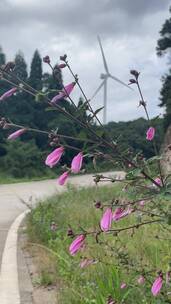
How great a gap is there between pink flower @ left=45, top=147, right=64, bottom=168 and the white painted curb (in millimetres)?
2847

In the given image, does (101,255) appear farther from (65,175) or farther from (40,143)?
(40,143)

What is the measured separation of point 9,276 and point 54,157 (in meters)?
3.87

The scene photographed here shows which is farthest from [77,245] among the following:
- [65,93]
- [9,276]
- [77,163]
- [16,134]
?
[9,276]

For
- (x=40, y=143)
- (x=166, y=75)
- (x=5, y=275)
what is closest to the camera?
(x=5, y=275)

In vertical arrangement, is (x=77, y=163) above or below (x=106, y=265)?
above

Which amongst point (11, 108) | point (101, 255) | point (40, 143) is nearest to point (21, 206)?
point (101, 255)

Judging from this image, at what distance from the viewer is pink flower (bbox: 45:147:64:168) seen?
7.64ft

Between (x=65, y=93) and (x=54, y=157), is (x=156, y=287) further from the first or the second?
(x=65, y=93)

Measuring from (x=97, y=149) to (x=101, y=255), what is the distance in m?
2.96

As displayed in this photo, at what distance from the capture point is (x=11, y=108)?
165ft

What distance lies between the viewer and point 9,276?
598 centimetres

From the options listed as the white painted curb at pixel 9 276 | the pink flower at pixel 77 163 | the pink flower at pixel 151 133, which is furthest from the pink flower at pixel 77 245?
the white painted curb at pixel 9 276

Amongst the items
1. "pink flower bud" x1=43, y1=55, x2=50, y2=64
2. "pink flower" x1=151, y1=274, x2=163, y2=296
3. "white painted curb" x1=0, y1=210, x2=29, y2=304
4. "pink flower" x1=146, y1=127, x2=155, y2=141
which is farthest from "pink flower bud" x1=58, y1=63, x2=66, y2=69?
"white painted curb" x1=0, y1=210, x2=29, y2=304

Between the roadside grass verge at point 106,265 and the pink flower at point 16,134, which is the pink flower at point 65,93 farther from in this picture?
the roadside grass verge at point 106,265
